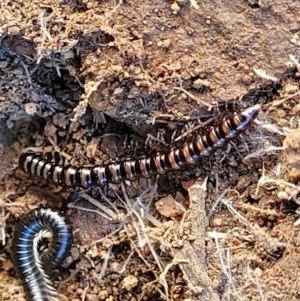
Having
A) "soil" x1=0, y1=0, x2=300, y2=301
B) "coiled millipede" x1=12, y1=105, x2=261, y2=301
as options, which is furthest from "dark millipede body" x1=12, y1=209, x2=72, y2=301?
"soil" x1=0, y1=0, x2=300, y2=301

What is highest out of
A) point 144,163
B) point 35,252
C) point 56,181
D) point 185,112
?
point 185,112

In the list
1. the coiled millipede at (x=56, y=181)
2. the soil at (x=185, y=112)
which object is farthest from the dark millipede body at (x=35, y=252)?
the soil at (x=185, y=112)

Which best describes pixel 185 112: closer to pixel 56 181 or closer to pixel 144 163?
pixel 144 163

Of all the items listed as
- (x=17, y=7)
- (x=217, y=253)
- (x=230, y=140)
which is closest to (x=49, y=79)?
(x=17, y=7)

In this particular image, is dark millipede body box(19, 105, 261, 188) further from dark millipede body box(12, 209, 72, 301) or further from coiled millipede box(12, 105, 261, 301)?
dark millipede body box(12, 209, 72, 301)

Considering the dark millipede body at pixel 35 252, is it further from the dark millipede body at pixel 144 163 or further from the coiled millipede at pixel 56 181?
the dark millipede body at pixel 144 163

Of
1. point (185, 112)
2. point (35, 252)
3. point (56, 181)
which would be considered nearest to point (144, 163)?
point (185, 112)

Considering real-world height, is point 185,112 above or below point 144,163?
above
